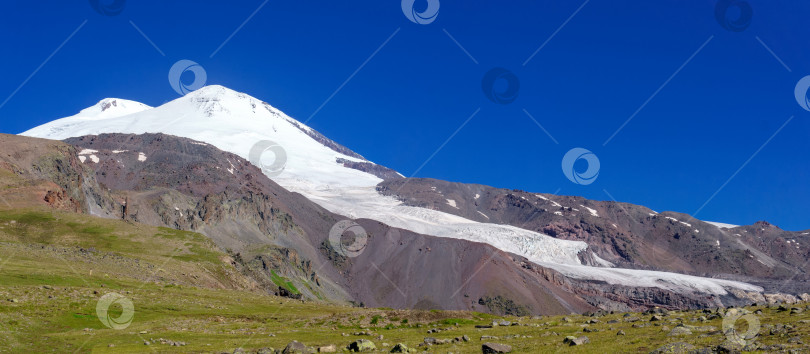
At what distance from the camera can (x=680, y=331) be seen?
34188 millimetres

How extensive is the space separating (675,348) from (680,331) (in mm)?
7996

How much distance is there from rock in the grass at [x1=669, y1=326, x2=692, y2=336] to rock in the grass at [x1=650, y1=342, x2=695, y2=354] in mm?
5598

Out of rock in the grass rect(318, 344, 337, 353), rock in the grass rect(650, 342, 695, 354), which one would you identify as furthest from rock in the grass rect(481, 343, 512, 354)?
rock in the grass rect(318, 344, 337, 353)

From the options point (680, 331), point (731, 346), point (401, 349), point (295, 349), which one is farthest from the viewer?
point (680, 331)

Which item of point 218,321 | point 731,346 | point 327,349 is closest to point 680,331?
point 731,346

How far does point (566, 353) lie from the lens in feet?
97.0

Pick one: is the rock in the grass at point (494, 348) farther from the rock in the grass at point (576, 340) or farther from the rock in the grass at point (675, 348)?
the rock in the grass at point (675, 348)

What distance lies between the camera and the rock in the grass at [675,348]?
1038 inches

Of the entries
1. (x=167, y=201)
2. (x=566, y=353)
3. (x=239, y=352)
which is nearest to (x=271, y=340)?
(x=239, y=352)

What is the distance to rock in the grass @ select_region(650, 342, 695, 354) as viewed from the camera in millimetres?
26362

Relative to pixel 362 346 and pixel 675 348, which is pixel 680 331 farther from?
pixel 362 346

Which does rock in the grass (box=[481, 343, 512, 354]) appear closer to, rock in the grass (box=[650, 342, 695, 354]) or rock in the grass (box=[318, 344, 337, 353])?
rock in the grass (box=[650, 342, 695, 354])

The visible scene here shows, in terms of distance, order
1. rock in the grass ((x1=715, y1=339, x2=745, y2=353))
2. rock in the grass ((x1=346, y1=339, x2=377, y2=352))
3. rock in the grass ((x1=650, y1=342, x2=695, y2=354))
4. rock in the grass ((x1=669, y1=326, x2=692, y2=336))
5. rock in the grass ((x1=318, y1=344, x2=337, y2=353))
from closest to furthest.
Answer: rock in the grass ((x1=715, y1=339, x2=745, y2=353))
rock in the grass ((x1=650, y1=342, x2=695, y2=354))
rock in the grass ((x1=669, y1=326, x2=692, y2=336))
rock in the grass ((x1=318, y1=344, x2=337, y2=353))
rock in the grass ((x1=346, y1=339, x2=377, y2=352))

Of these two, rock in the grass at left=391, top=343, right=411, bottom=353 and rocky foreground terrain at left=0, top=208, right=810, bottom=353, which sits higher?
rocky foreground terrain at left=0, top=208, right=810, bottom=353
